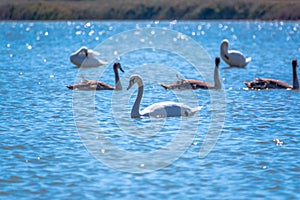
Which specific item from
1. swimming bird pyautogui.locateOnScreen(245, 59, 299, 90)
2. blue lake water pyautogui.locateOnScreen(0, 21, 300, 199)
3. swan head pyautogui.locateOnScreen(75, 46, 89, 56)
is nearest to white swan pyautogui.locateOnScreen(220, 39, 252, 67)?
swan head pyautogui.locateOnScreen(75, 46, 89, 56)

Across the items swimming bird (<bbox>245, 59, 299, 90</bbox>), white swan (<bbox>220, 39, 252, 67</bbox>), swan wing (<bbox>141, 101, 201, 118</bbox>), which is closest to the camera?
swan wing (<bbox>141, 101, 201, 118</bbox>)

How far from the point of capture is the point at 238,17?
106 meters

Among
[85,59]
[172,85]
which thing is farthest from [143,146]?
[85,59]

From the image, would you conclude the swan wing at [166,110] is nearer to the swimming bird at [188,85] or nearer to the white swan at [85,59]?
the swimming bird at [188,85]

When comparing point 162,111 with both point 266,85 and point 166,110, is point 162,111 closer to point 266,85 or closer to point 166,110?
point 166,110

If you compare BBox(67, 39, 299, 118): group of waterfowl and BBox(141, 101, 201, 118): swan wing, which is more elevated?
BBox(67, 39, 299, 118): group of waterfowl

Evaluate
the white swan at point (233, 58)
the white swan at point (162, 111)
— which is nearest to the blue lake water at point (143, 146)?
the white swan at point (162, 111)

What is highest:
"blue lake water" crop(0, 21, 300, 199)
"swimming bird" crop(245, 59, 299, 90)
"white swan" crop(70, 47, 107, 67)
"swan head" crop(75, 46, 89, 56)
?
"swan head" crop(75, 46, 89, 56)

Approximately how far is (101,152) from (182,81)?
993cm

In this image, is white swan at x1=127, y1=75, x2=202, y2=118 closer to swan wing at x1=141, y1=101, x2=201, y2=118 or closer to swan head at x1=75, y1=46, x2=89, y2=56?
swan wing at x1=141, y1=101, x2=201, y2=118

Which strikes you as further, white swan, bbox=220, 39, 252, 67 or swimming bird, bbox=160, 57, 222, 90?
white swan, bbox=220, 39, 252, 67

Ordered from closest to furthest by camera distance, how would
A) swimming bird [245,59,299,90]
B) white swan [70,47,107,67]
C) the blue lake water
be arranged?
the blue lake water < swimming bird [245,59,299,90] < white swan [70,47,107,67]

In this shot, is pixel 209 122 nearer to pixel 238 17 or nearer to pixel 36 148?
pixel 36 148

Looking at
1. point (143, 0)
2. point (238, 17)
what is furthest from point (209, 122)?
point (143, 0)
